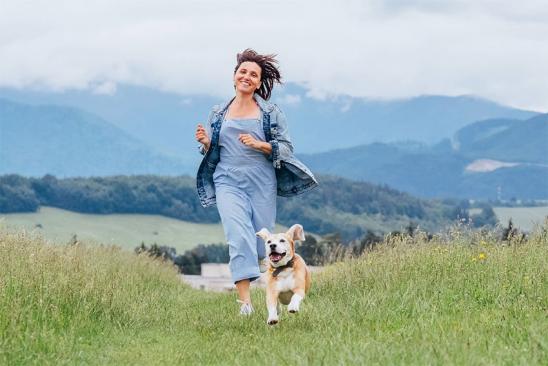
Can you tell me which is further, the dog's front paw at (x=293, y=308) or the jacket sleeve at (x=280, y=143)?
the jacket sleeve at (x=280, y=143)

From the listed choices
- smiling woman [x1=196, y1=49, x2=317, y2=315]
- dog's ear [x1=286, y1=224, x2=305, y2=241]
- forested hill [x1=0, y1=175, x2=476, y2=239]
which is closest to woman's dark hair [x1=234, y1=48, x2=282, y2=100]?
smiling woman [x1=196, y1=49, x2=317, y2=315]

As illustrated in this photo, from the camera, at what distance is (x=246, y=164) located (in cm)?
920

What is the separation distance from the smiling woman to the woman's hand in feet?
0.06

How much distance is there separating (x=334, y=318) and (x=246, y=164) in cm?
213

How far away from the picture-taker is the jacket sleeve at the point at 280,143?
9.08 meters

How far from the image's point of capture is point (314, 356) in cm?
553

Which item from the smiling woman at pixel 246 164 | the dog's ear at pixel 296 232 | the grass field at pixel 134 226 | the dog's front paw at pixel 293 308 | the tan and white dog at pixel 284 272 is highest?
the smiling woman at pixel 246 164

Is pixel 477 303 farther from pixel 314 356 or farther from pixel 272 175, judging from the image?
pixel 314 356

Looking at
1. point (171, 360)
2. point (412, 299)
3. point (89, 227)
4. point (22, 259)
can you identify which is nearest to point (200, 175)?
point (22, 259)

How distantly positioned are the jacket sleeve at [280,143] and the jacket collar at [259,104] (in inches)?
3.4

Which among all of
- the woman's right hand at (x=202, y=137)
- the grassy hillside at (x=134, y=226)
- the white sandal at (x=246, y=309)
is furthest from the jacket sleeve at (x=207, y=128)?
the grassy hillside at (x=134, y=226)

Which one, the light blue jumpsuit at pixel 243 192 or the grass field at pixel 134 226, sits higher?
the light blue jumpsuit at pixel 243 192

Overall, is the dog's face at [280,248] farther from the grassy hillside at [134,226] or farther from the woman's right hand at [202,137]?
the grassy hillside at [134,226]

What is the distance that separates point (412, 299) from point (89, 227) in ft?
409
